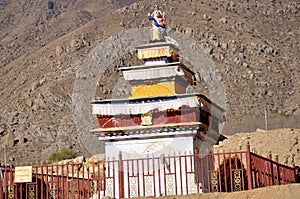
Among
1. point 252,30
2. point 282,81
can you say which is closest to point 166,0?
→ point 252,30

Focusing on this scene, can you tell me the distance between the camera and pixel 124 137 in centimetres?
2164

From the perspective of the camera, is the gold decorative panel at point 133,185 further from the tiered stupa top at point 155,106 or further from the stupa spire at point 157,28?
the stupa spire at point 157,28

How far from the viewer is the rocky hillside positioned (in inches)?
2953

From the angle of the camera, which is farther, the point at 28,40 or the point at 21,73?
the point at 28,40

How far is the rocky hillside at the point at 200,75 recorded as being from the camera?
75012 millimetres

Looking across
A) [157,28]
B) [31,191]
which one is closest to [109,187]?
[31,191]

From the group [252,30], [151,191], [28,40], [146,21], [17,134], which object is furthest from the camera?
[28,40]

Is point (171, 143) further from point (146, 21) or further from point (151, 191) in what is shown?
point (146, 21)

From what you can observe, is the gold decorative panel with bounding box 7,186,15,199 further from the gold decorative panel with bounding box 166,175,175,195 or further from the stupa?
the gold decorative panel with bounding box 166,175,175,195

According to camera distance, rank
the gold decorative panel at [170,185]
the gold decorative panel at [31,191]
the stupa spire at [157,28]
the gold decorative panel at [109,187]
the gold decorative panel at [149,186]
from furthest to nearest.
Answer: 1. the stupa spire at [157,28]
2. the gold decorative panel at [109,187]
3. the gold decorative panel at [149,186]
4. the gold decorative panel at [170,185]
5. the gold decorative panel at [31,191]

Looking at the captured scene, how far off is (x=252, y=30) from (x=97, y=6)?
4303cm

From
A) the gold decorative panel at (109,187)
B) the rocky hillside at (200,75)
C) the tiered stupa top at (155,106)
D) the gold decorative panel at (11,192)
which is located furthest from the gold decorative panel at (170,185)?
the rocky hillside at (200,75)

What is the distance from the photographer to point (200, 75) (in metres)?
86.2

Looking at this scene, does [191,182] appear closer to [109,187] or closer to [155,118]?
[155,118]
